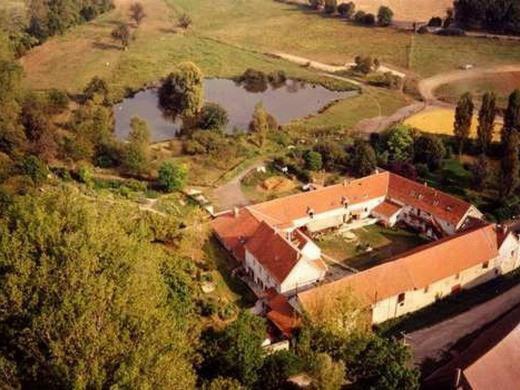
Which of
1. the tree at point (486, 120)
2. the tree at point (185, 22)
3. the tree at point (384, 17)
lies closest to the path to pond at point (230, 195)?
the tree at point (486, 120)

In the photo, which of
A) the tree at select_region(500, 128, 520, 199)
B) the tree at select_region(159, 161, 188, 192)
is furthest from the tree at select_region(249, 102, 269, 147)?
the tree at select_region(500, 128, 520, 199)

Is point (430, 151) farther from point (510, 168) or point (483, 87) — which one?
point (483, 87)

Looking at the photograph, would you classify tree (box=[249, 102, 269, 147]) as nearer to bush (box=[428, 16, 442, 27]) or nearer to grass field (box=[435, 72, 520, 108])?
grass field (box=[435, 72, 520, 108])

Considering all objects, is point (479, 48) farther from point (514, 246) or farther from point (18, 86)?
point (18, 86)

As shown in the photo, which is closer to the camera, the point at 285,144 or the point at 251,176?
the point at 251,176

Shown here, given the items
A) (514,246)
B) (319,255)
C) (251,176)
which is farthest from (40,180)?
(514,246)

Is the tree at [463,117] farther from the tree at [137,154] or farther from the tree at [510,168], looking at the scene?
the tree at [137,154]
